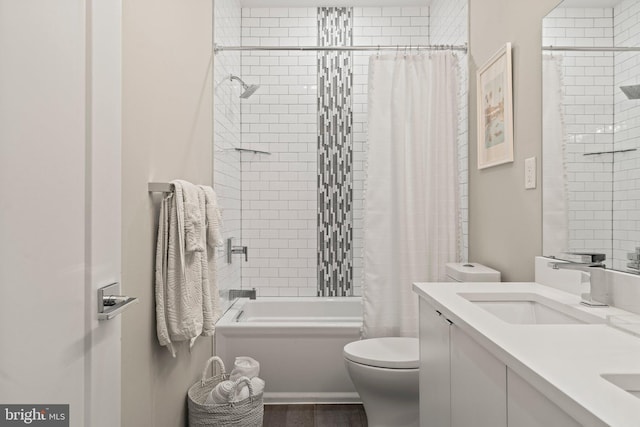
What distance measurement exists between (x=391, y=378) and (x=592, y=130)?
1.34m

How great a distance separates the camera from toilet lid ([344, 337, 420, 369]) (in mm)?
2061

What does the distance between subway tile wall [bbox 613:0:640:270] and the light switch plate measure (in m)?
0.48

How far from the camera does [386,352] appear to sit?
224 centimetres

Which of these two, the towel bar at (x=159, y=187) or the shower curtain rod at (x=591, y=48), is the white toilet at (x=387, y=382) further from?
the shower curtain rod at (x=591, y=48)

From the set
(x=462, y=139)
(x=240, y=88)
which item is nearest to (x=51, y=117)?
(x=462, y=139)

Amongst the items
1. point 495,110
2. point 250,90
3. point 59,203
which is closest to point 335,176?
point 250,90

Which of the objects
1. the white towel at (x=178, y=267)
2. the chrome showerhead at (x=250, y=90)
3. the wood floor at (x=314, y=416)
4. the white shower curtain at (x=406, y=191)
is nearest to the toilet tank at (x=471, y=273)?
→ the white shower curtain at (x=406, y=191)

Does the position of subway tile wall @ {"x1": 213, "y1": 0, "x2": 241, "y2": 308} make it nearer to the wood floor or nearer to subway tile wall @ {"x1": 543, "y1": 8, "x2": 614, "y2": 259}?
the wood floor

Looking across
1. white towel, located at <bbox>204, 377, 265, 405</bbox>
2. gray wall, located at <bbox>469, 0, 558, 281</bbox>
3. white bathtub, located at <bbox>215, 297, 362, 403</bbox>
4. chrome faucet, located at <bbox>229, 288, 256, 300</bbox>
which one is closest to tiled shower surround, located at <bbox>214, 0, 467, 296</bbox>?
chrome faucet, located at <bbox>229, 288, 256, 300</bbox>

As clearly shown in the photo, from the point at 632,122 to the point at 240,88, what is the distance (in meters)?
2.94

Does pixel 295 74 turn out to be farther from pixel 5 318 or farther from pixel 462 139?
pixel 5 318

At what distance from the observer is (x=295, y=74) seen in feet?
12.2

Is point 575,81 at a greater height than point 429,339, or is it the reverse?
point 575,81

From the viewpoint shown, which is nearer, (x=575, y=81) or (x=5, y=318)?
(x=5, y=318)
